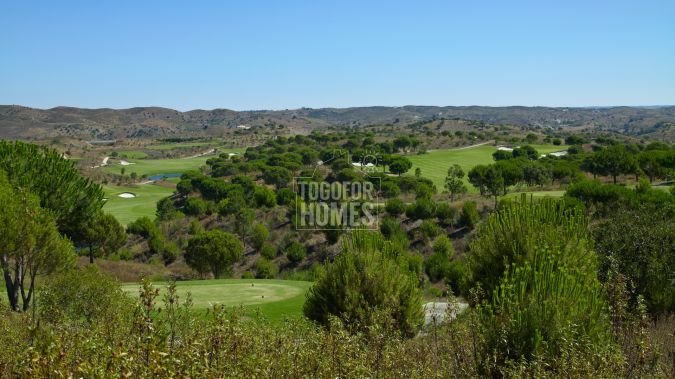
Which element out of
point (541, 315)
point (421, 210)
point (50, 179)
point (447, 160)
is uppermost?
point (50, 179)

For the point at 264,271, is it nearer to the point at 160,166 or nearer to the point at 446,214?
the point at 446,214

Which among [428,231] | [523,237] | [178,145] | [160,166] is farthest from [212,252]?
[178,145]

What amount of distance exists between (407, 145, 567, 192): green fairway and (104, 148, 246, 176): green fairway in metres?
44.6

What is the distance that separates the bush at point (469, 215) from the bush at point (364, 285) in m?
34.9

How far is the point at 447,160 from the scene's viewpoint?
86125 millimetres

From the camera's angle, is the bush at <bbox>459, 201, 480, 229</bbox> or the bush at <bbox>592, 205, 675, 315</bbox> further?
the bush at <bbox>459, 201, 480, 229</bbox>

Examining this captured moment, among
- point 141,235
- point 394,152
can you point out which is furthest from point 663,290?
point 394,152

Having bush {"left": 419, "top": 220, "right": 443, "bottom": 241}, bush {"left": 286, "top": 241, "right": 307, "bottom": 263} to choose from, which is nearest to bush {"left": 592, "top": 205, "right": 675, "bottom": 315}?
bush {"left": 419, "top": 220, "right": 443, "bottom": 241}

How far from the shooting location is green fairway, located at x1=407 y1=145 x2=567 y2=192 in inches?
3036

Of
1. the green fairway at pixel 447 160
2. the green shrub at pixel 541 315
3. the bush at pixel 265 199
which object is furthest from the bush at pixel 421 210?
the green shrub at pixel 541 315

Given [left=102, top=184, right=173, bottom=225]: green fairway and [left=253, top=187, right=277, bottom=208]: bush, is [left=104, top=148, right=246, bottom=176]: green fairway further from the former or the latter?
[left=253, top=187, right=277, bottom=208]: bush

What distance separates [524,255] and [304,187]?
52174mm

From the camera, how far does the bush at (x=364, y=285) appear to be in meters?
11.9

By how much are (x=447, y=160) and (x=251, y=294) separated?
68.2m
